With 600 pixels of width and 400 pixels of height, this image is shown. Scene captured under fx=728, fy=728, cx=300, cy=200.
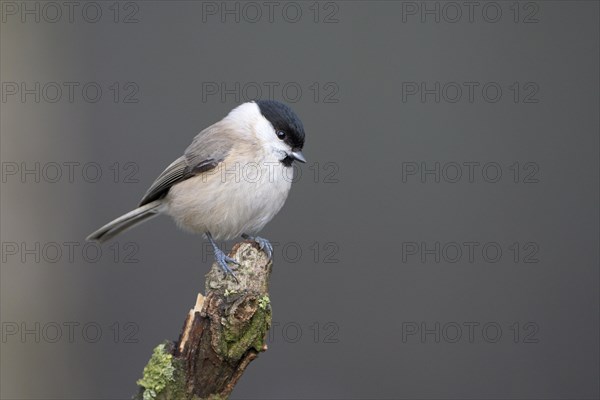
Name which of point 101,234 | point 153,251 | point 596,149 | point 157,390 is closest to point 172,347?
point 157,390

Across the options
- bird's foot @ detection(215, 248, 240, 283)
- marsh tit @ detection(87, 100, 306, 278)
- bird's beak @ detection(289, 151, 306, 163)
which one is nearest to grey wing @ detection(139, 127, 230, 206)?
marsh tit @ detection(87, 100, 306, 278)

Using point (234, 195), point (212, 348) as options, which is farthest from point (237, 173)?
point (212, 348)

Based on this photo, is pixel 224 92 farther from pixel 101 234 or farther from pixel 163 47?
pixel 101 234

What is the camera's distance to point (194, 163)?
308cm

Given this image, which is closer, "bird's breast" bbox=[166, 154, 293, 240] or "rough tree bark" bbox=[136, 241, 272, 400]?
"rough tree bark" bbox=[136, 241, 272, 400]

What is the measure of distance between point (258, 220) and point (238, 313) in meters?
0.98

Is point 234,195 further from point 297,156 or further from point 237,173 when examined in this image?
point 297,156

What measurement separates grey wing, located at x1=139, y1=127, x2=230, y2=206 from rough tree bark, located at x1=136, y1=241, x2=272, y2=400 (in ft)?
3.07

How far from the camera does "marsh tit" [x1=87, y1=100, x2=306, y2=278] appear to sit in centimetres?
292

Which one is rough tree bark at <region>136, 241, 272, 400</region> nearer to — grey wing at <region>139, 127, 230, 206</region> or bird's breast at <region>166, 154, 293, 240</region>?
bird's breast at <region>166, 154, 293, 240</region>

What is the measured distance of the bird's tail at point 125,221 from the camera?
127 inches

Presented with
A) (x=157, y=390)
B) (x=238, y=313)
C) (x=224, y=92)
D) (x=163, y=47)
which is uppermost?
(x=163, y=47)

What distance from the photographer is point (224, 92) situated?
3787 mm

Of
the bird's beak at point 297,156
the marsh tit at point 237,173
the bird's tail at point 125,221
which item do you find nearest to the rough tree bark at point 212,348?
the marsh tit at point 237,173
